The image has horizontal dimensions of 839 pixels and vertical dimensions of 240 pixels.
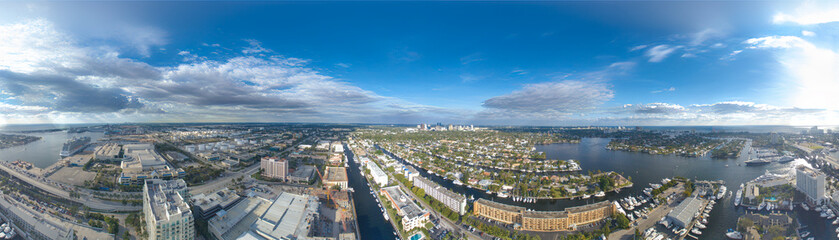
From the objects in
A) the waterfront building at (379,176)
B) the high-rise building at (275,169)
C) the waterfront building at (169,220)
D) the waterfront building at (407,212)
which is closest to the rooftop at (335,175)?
the waterfront building at (379,176)

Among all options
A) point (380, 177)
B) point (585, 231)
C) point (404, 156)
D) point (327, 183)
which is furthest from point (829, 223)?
point (404, 156)

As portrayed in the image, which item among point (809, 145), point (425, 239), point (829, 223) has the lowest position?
point (425, 239)

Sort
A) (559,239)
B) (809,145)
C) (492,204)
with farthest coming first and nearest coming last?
(809,145), (492,204), (559,239)

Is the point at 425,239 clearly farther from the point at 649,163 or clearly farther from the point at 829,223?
the point at 649,163

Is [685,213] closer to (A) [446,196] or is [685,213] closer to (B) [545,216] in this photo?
(B) [545,216]

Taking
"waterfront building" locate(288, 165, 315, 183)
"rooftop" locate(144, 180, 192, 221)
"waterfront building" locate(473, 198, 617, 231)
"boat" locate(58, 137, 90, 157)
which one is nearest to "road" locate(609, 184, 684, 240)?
"waterfront building" locate(473, 198, 617, 231)

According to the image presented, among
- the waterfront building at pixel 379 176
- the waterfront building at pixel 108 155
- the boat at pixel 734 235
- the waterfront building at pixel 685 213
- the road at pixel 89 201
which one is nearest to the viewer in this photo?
the boat at pixel 734 235

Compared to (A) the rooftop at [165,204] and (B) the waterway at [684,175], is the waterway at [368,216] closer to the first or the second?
(B) the waterway at [684,175]
